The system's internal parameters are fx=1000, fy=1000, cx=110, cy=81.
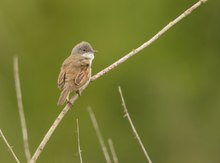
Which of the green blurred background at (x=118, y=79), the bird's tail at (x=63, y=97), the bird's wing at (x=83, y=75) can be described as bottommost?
the bird's tail at (x=63, y=97)

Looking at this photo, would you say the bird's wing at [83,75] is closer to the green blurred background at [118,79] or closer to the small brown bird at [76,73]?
the small brown bird at [76,73]

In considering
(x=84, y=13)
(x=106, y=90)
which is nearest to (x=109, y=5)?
(x=84, y=13)

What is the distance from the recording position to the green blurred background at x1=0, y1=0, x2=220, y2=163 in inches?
936

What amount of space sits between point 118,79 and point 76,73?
40.6ft

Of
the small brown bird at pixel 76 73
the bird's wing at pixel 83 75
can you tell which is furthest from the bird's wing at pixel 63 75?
the bird's wing at pixel 83 75

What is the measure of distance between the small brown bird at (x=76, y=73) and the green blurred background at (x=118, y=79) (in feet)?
32.3

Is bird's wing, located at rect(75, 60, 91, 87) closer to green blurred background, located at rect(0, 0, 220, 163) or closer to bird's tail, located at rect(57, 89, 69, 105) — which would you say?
bird's tail, located at rect(57, 89, 69, 105)

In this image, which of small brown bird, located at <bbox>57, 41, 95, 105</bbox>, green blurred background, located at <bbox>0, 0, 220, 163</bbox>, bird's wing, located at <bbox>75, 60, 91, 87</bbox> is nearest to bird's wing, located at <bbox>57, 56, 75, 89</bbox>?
small brown bird, located at <bbox>57, 41, 95, 105</bbox>

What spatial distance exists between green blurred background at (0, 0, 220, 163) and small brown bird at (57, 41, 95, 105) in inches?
388

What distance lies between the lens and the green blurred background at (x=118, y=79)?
23.8 m

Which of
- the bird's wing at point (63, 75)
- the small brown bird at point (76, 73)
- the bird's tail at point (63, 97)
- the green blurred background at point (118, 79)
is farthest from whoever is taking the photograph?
the green blurred background at point (118, 79)

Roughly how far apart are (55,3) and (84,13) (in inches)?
34.7

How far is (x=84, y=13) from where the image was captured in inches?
991

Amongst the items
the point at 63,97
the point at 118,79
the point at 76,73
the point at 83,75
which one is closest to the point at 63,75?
the point at 76,73
